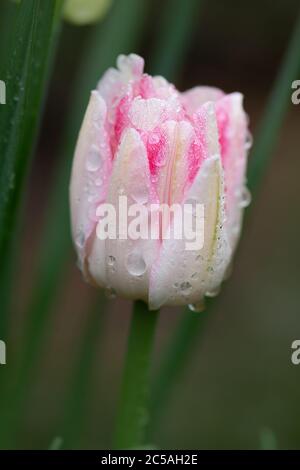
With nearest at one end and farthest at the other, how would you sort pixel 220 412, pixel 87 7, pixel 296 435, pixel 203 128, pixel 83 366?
1. pixel 203 128
2. pixel 87 7
3. pixel 83 366
4. pixel 296 435
5. pixel 220 412

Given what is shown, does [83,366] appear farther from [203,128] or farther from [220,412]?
[220,412]

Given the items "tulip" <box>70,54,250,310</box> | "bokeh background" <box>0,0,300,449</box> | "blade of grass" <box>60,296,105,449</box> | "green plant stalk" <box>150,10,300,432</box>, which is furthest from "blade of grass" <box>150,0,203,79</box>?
"tulip" <box>70,54,250,310</box>

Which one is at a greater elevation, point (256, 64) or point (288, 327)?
point (256, 64)

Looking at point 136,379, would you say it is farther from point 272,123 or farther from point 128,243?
point 272,123

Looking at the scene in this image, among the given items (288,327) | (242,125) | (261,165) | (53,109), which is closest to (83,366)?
(261,165)

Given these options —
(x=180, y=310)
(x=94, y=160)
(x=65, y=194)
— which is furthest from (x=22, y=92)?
(x=180, y=310)

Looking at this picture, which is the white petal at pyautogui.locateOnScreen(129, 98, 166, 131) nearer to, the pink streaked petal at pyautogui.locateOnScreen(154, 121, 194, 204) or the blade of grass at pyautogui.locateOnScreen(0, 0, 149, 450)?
the pink streaked petal at pyautogui.locateOnScreen(154, 121, 194, 204)
